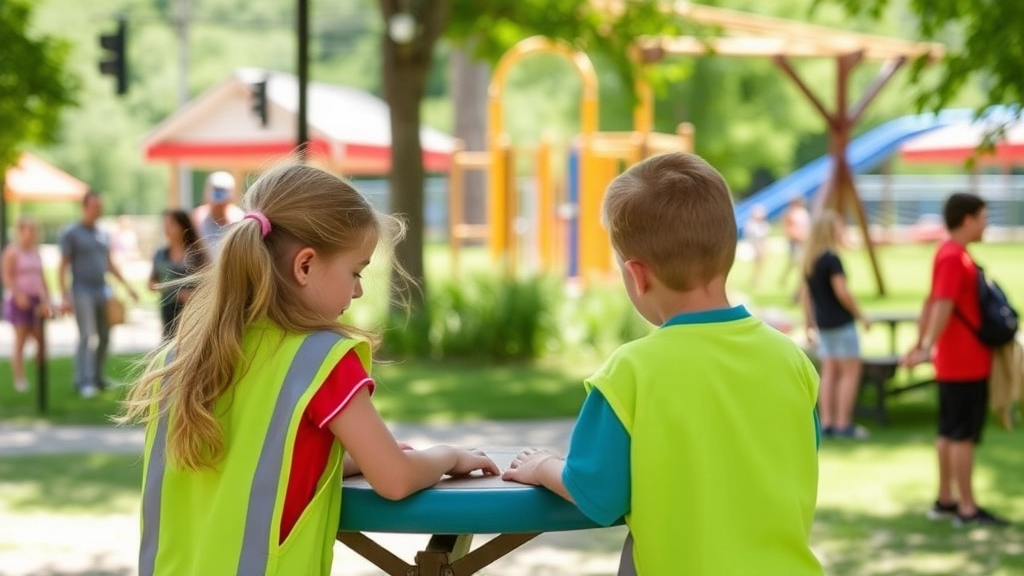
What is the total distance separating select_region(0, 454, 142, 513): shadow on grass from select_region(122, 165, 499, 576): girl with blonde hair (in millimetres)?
5431

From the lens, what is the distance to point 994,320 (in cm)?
795

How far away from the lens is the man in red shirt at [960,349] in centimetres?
802

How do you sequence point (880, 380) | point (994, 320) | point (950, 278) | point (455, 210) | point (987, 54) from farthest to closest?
point (455, 210) → point (880, 380) → point (987, 54) → point (950, 278) → point (994, 320)

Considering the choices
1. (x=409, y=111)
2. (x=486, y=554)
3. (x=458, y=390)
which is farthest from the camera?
(x=409, y=111)

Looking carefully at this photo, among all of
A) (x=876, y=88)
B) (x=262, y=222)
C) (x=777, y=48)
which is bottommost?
(x=262, y=222)

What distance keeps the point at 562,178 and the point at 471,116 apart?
15914 millimetres

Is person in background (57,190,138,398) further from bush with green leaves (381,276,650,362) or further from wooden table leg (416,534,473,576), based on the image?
wooden table leg (416,534,473,576)

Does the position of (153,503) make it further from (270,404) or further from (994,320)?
(994,320)

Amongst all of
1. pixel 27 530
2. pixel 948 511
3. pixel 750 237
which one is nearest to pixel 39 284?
pixel 27 530

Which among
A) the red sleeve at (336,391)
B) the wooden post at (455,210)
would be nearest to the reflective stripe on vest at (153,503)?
the red sleeve at (336,391)

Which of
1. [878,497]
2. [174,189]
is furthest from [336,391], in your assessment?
[174,189]

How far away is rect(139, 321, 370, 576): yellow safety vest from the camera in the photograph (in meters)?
2.96

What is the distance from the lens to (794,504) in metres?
2.91

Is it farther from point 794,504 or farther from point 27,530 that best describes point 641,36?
point 794,504
